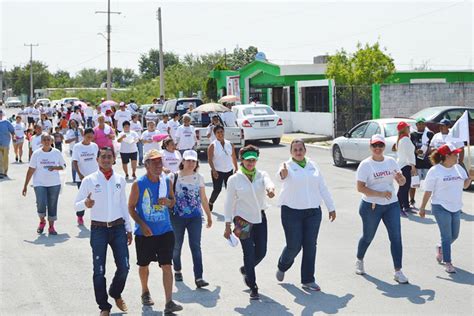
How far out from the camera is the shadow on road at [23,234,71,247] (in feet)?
36.3

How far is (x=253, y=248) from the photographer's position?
310 inches

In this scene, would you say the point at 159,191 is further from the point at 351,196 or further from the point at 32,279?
the point at 351,196

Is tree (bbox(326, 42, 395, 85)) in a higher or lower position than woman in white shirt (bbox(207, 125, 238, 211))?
higher

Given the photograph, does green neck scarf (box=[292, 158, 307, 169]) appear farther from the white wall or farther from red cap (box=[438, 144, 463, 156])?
the white wall

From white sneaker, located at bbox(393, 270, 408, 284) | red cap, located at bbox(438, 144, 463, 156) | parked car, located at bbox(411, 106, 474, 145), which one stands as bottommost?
white sneaker, located at bbox(393, 270, 408, 284)

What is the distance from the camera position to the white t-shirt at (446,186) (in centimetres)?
868

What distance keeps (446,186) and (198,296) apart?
3322 millimetres

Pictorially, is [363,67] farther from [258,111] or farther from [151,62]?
[151,62]

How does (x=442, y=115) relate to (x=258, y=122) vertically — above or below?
above

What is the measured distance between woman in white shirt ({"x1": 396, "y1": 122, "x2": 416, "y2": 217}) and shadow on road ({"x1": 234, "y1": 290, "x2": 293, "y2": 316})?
573 cm

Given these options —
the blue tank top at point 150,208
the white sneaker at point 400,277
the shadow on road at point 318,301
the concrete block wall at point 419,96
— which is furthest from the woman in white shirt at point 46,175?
the concrete block wall at point 419,96

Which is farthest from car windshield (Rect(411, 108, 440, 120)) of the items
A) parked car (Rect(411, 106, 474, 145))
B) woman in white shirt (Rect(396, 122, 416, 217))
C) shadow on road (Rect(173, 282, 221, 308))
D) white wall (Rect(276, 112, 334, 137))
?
shadow on road (Rect(173, 282, 221, 308))

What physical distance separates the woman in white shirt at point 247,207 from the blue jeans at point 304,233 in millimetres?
327

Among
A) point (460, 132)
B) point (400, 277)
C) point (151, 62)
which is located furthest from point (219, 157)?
point (151, 62)
